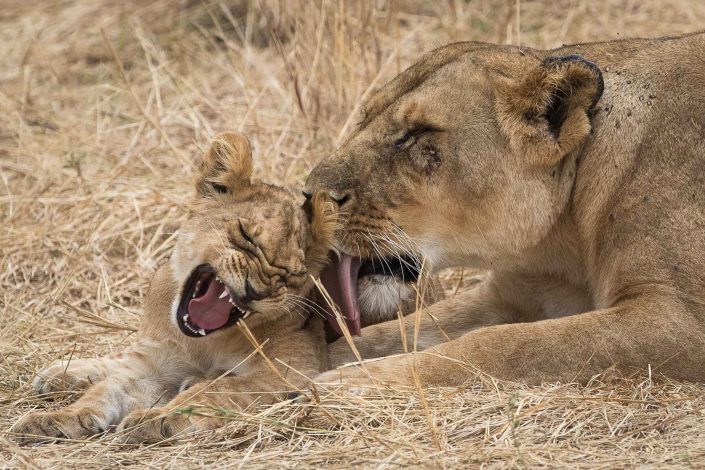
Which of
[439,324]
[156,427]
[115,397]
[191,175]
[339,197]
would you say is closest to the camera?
[156,427]

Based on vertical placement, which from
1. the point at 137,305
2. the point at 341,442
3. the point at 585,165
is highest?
the point at 585,165

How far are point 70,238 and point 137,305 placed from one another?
701mm

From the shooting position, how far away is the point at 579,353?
398 cm

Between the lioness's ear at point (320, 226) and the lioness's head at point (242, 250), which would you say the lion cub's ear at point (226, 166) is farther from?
the lioness's ear at point (320, 226)

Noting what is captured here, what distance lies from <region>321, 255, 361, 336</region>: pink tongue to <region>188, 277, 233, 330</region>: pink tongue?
461 mm

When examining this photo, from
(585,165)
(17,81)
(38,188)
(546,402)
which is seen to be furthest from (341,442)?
(17,81)

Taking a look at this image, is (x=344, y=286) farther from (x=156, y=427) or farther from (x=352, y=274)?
(x=156, y=427)

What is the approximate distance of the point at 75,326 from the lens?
209 inches

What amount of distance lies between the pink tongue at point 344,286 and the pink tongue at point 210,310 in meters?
0.46

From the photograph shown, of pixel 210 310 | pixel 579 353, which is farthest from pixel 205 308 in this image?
pixel 579 353

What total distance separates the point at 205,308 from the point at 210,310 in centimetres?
2

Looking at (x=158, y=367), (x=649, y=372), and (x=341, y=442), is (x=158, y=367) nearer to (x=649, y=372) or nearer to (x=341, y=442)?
(x=341, y=442)

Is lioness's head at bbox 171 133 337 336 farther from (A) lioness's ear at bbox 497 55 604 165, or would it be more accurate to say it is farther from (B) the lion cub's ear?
(A) lioness's ear at bbox 497 55 604 165

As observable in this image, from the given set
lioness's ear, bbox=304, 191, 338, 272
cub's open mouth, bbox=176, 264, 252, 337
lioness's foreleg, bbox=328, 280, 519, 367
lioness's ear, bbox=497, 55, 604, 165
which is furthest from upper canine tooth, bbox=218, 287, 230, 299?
lioness's ear, bbox=497, 55, 604, 165
